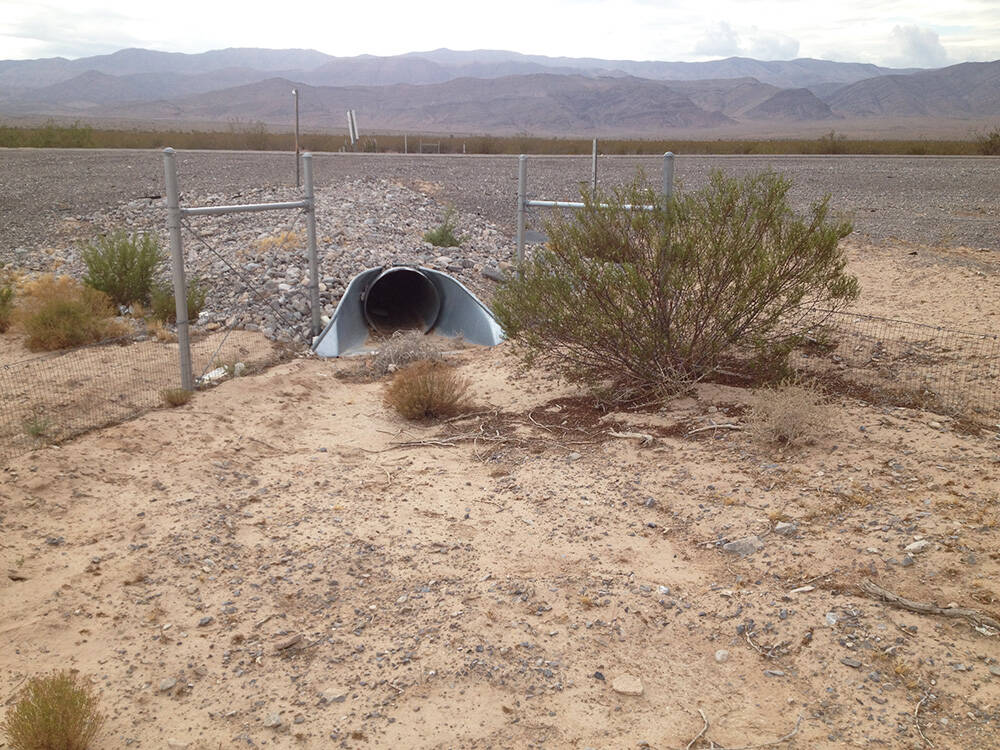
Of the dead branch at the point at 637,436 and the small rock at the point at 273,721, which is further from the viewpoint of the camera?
the dead branch at the point at 637,436

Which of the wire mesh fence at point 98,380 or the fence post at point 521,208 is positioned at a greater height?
the fence post at point 521,208

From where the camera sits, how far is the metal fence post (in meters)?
10.9

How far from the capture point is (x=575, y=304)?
805cm

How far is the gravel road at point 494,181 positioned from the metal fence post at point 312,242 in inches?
289

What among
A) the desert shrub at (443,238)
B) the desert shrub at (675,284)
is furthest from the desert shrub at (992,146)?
the desert shrub at (675,284)

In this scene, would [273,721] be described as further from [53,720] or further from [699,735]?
[699,735]

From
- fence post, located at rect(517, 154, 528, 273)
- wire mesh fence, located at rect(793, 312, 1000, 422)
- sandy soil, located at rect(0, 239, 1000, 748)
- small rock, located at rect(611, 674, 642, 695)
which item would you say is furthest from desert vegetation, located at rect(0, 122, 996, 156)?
small rock, located at rect(611, 674, 642, 695)

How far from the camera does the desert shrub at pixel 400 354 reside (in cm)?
1040

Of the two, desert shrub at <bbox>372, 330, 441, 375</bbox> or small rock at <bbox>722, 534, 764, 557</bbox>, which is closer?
small rock at <bbox>722, 534, 764, 557</bbox>

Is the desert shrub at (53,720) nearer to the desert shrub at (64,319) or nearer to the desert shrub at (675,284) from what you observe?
the desert shrub at (675,284)

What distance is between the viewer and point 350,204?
18.4 m

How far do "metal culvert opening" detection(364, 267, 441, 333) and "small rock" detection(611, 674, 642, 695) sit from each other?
8.74 m

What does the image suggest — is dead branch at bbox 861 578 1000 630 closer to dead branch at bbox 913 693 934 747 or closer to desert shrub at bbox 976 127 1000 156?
dead branch at bbox 913 693 934 747

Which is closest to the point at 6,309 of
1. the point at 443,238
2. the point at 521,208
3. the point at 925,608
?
the point at 521,208
